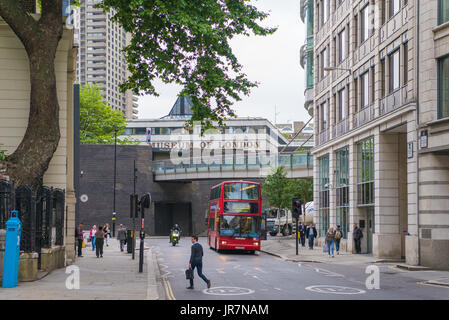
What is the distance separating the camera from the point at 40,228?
19.3 m

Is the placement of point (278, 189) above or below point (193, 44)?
below

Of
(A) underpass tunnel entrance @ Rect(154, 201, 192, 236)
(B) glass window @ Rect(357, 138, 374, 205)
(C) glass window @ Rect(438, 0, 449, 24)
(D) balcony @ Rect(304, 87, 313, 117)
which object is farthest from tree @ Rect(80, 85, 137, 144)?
(C) glass window @ Rect(438, 0, 449, 24)

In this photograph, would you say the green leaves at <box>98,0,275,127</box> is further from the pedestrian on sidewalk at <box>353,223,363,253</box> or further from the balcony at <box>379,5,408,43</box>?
the pedestrian on sidewalk at <box>353,223,363,253</box>

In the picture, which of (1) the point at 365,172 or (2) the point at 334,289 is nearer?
(2) the point at 334,289

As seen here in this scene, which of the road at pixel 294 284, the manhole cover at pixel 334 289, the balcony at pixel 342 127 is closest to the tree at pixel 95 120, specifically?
the balcony at pixel 342 127

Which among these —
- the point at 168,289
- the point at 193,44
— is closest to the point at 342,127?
the point at 193,44

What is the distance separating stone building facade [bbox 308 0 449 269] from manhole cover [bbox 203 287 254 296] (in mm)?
11380

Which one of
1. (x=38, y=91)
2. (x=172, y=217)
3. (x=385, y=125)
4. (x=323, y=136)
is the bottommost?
(x=172, y=217)

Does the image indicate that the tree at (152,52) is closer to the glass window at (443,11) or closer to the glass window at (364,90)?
the glass window at (443,11)

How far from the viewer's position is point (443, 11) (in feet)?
82.9

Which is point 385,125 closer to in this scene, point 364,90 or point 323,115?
point 364,90

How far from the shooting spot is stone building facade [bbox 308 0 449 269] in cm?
2542

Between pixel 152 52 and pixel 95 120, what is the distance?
62195 mm
